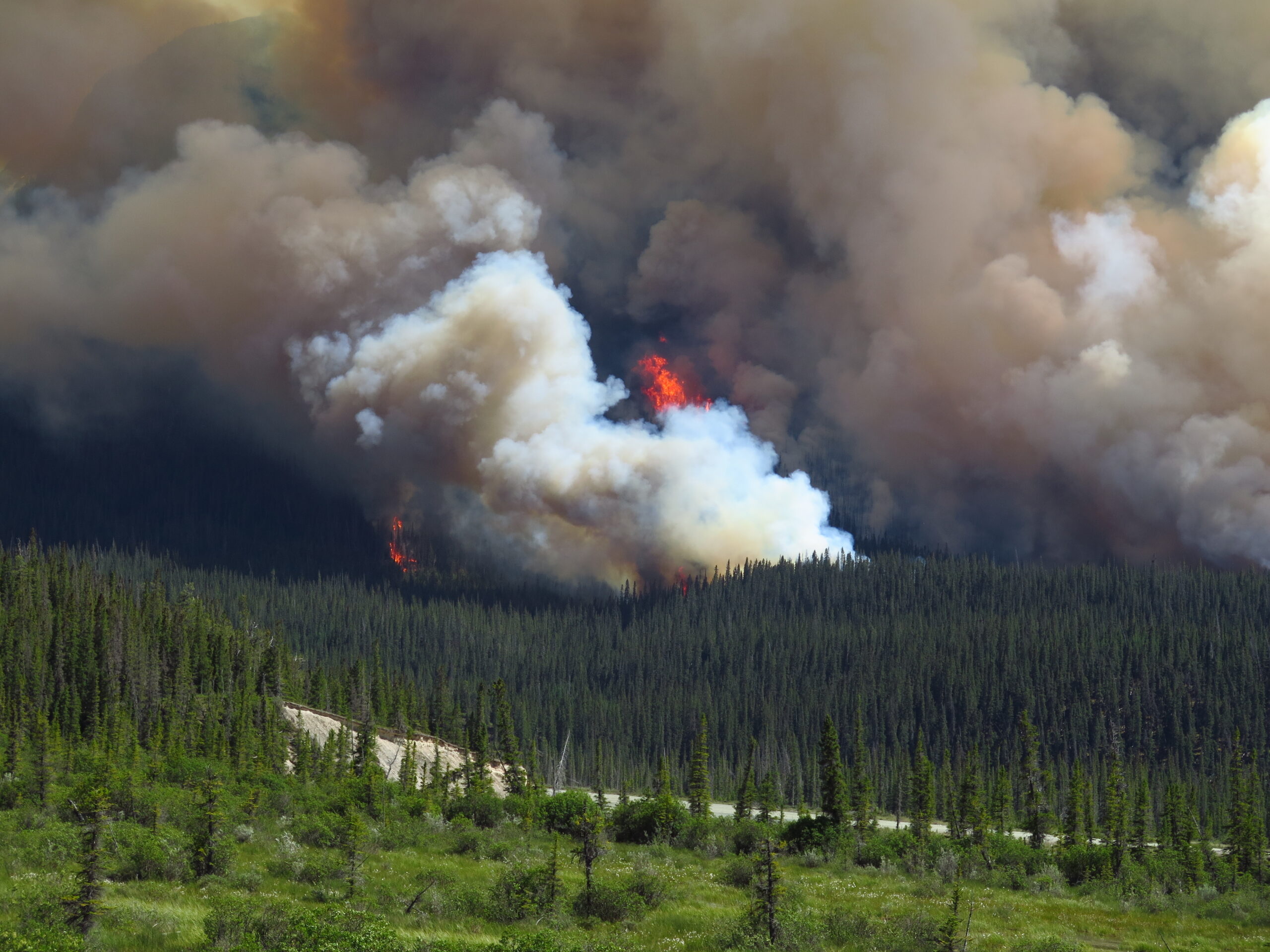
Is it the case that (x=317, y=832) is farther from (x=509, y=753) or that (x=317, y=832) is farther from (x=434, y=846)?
(x=509, y=753)

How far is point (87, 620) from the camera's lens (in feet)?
560

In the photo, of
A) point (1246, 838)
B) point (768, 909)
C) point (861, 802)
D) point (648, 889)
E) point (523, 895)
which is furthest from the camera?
point (1246, 838)

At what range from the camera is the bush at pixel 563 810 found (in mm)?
86175

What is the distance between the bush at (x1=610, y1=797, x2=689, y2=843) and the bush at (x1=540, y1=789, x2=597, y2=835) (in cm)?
287

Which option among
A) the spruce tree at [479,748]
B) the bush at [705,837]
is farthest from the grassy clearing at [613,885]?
the spruce tree at [479,748]

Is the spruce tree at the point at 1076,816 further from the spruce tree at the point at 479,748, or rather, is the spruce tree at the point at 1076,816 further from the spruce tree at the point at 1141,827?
the spruce tree at the point at 479,748

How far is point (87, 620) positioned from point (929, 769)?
120625 mm

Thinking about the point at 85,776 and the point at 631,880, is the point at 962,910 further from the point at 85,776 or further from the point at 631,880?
the point at 85,776

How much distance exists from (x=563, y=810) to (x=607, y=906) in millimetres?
43571

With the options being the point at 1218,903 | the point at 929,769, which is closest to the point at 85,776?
the point at 1218,903

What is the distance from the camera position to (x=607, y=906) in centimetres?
4716

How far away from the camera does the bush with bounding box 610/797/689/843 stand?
84.7m

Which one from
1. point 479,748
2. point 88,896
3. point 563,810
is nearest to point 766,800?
point 563,810

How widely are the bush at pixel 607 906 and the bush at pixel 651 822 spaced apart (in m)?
35.7
